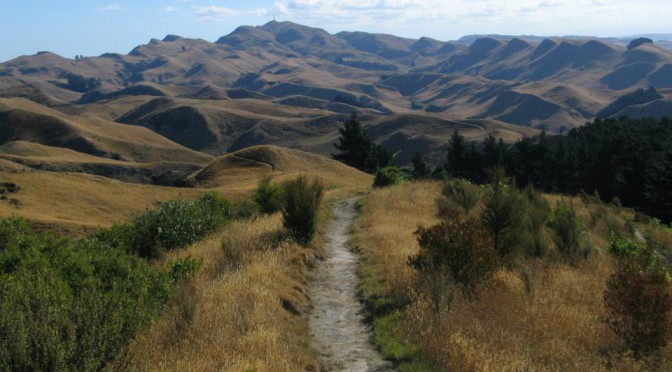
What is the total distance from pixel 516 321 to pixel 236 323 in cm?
478

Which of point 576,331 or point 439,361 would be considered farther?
point 576,331

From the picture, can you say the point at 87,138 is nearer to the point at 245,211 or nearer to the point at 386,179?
the point at 386,179

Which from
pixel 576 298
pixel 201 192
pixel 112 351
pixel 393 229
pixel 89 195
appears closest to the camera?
pixel 112 351

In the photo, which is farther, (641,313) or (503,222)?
(503,222)

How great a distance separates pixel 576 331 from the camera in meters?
9.35

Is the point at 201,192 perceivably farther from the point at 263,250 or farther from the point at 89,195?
the point at 263,250

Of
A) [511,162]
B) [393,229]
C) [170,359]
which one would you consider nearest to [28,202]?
[393,229]

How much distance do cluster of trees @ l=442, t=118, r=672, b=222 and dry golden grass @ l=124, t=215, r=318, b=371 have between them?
37.7 metres

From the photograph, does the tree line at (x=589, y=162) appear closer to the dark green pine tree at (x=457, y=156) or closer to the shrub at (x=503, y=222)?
the dark green pine tree at (x=457, y=156)

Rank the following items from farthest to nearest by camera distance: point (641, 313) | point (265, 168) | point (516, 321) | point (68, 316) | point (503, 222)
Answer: point (265, 168) < point (503, 222) < point (516, 321) < point (641, 313) < point (68, 316)

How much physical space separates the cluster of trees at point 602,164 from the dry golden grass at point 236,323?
3769cm

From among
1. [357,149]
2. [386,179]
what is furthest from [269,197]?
[357,149]

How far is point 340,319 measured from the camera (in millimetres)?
10609

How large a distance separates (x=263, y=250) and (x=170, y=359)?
6.79 meters
